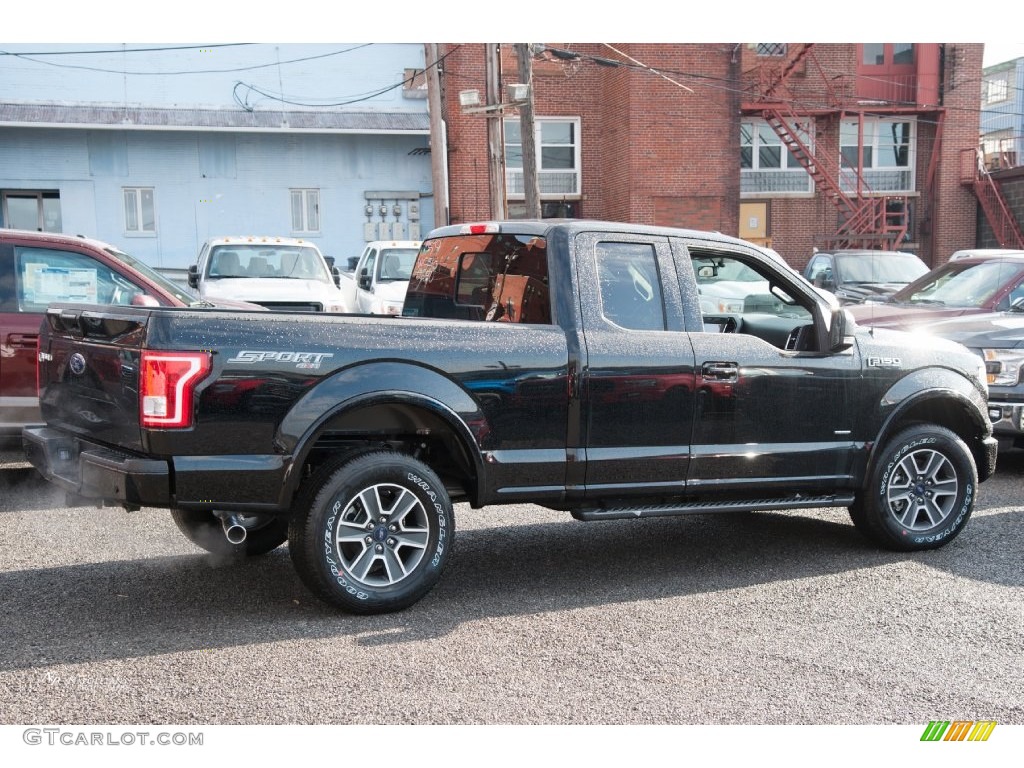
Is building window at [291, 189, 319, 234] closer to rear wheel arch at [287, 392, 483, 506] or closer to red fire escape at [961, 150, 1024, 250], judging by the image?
red fire escape at [961, 150, 1024, 250]

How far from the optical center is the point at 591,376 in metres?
5.49

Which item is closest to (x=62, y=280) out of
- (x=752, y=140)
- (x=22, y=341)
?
(x=22, y=341)

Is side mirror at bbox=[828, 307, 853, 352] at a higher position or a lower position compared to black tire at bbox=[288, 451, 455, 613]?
higher

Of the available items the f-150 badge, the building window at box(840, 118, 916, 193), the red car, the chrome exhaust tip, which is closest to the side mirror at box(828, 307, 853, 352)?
the f-150 badge

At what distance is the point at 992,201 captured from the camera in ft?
107

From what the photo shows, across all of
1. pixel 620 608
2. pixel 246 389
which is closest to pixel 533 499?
pixel 620 608

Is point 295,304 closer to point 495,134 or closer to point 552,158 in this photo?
point 495,134

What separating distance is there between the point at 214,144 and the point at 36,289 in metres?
21.0

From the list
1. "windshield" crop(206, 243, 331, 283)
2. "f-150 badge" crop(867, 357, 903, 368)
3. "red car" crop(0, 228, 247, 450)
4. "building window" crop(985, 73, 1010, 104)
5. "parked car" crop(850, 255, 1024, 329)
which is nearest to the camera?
"f-150 badge" crop(867, 357, 903, 368)

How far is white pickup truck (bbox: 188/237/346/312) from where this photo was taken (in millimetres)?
13602

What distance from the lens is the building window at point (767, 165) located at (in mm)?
32406

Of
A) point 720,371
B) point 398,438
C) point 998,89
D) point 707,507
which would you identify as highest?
point 998,89

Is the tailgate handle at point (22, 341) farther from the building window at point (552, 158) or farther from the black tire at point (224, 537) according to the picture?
the building window at point (552, 158)

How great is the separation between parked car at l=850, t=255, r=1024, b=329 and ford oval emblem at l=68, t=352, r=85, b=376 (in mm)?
7557
